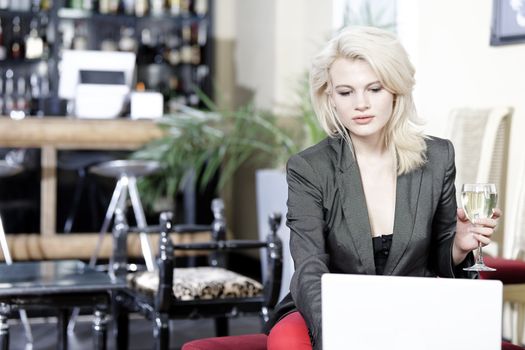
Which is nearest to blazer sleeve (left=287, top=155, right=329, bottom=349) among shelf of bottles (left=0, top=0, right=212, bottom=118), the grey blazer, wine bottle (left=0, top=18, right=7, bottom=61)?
the grey blazer

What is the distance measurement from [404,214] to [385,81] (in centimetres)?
31

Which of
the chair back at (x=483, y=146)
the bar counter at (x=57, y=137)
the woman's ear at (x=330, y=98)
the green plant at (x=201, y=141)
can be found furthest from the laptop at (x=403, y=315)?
the bar counter at (x=57, y=137)

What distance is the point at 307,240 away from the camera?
2047 mm

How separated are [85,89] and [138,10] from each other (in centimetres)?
188

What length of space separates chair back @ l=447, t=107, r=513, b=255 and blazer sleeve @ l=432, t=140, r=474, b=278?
1850 mm

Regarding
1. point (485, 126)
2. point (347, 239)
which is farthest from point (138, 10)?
point (347, 239)

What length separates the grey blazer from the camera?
2.09m

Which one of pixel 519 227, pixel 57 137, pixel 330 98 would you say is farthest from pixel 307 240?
pixel 57 137

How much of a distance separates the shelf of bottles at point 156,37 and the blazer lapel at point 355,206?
5.70 m

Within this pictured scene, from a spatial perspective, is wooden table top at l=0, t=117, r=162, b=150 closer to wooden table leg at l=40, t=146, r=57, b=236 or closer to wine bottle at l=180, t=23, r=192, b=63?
wooden table leg at l=40, t=146, r=57, b=236

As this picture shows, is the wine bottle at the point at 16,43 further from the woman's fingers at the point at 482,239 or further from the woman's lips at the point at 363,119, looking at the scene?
the woman's fingers at the point at 482,239

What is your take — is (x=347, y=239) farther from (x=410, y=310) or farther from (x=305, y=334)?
(x=410, y=310)

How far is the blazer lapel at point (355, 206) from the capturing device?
209 centimetres

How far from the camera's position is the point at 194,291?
12.2ft
